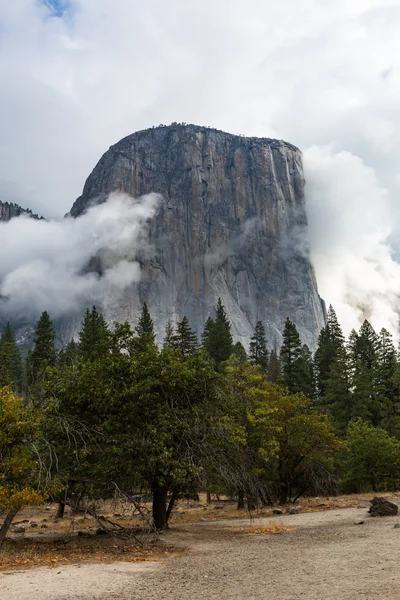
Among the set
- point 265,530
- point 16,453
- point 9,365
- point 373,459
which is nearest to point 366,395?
point 373,459

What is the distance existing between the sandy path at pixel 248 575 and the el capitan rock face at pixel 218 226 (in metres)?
102

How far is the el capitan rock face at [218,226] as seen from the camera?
127 metres

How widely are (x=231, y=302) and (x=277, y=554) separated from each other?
11330cm

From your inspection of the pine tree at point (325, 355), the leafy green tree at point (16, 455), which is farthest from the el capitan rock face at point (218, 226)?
the leafy green tree at point (16, 455)

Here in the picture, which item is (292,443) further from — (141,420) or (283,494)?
(141,420)

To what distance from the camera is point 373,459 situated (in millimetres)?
36031

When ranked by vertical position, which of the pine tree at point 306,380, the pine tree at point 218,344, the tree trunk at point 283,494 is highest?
the pine tree at point 218,344

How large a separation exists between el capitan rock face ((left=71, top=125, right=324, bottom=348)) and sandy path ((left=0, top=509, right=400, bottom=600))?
334 ft

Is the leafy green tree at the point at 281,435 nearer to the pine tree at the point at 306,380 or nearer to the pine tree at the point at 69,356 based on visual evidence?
the pine tree at the point at 69,356

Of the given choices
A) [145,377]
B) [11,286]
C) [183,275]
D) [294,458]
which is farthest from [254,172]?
[145,377]

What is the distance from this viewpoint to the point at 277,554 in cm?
1377

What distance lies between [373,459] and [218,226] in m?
109

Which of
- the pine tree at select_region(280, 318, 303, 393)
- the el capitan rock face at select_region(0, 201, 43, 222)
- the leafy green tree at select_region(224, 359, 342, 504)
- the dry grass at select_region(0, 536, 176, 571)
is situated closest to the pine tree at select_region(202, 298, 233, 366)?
the pine tree at select_region(280, 318, 303, 393)

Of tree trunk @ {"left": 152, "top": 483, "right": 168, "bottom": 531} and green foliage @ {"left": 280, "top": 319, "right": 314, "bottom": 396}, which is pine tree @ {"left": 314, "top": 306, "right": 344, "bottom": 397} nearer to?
green foliage @ {"left": 280, "top": 319, "right": 314, "bottom": 396}
